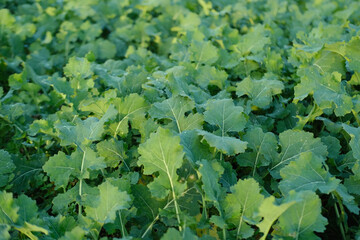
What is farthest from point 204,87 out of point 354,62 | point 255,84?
point 354,62

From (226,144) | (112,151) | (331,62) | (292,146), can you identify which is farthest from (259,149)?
(331,62)

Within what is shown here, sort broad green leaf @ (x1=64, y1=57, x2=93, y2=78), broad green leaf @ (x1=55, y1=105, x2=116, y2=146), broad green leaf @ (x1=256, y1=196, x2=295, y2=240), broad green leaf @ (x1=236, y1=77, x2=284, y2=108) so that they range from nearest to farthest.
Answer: broad green leaf @ (x1=256, y1=196, x2=295, y2=240)
broad green leaf @ (x1=55, y1=105, x2=116, y2=146)
broad green leaf @ (x1=236, y1=77, x2=284, y2=108)
broad green leaf @ (x1=64, y1=57, x2=93, y2=78)

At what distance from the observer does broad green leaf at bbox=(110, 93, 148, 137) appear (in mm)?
2035

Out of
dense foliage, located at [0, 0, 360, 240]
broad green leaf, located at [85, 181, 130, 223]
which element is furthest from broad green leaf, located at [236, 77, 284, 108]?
broad green leaf, located at [85, 181, 130, 223]

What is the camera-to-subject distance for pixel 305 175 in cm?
160

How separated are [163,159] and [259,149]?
1.64ft

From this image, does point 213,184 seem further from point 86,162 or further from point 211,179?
point 86,162

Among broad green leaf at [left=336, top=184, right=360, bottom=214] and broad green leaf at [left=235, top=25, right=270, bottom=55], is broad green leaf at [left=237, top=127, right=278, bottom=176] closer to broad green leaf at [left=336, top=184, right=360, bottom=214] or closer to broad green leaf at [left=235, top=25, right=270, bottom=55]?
broad green leaf at [left=336, top=184, right=360, bottom=214]

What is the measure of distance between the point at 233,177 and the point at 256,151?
18 centimetres

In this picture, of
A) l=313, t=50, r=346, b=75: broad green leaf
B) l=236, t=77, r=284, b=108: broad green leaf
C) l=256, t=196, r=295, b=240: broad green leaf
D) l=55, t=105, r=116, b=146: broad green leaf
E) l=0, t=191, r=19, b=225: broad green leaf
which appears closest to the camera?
l=256, t=196, r=295, b=240: broad green leaf

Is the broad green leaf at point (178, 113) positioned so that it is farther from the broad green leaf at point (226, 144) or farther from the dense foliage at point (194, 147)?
the broad green leaf at point (226, 144)

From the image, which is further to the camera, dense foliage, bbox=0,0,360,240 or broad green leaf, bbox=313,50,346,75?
broad green leaf, bbox=313,50,346,75

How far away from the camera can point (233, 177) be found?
1.81 m

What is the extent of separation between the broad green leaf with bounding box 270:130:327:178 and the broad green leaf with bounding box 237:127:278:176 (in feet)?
0.12
